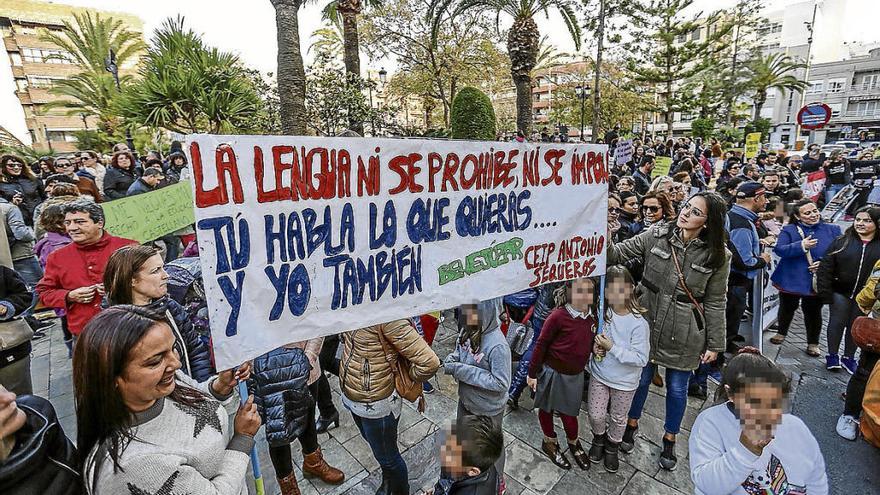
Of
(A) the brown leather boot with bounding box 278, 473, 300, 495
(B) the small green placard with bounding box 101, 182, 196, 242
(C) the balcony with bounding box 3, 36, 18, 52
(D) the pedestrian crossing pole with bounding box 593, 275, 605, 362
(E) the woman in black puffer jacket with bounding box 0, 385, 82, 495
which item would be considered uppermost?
(C) the balcony with bounding box 3, 36, 18, 52

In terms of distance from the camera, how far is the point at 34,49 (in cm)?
4031

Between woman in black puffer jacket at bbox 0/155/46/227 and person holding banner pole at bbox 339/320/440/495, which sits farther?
woman in black puffer jacket at bbox 0/155/46/227

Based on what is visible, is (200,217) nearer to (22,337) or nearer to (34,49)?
(22,337)

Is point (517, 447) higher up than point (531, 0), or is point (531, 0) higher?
Answer: point (531, 0)

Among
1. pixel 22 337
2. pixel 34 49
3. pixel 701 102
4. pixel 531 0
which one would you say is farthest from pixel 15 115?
pixel 701 102

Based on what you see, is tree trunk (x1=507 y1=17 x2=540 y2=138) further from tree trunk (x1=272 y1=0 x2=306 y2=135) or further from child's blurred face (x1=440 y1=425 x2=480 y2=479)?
child's blurred face (x1=440 y1=425 x2=480 y2=479)

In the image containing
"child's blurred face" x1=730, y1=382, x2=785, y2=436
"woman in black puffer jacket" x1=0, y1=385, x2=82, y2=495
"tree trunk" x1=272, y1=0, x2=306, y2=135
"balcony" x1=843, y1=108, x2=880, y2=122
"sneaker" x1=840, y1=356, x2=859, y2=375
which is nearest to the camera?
"woman in black puffer jacket" x1=0, y1=385, x2=82, y2=495

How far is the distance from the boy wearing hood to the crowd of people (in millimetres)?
12

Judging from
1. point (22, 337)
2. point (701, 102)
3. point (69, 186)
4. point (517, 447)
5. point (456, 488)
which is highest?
point (701, 102)

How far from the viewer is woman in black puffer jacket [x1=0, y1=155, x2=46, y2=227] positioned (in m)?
6.38

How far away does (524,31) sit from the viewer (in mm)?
11898

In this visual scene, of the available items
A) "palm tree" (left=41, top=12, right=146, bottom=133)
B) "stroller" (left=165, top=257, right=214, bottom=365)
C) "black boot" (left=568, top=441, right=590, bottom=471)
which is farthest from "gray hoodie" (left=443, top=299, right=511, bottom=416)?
"palm tree" (left=41, top=12, right=146, bottom=133)

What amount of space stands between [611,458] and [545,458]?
47cm

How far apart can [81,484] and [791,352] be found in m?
6.07
